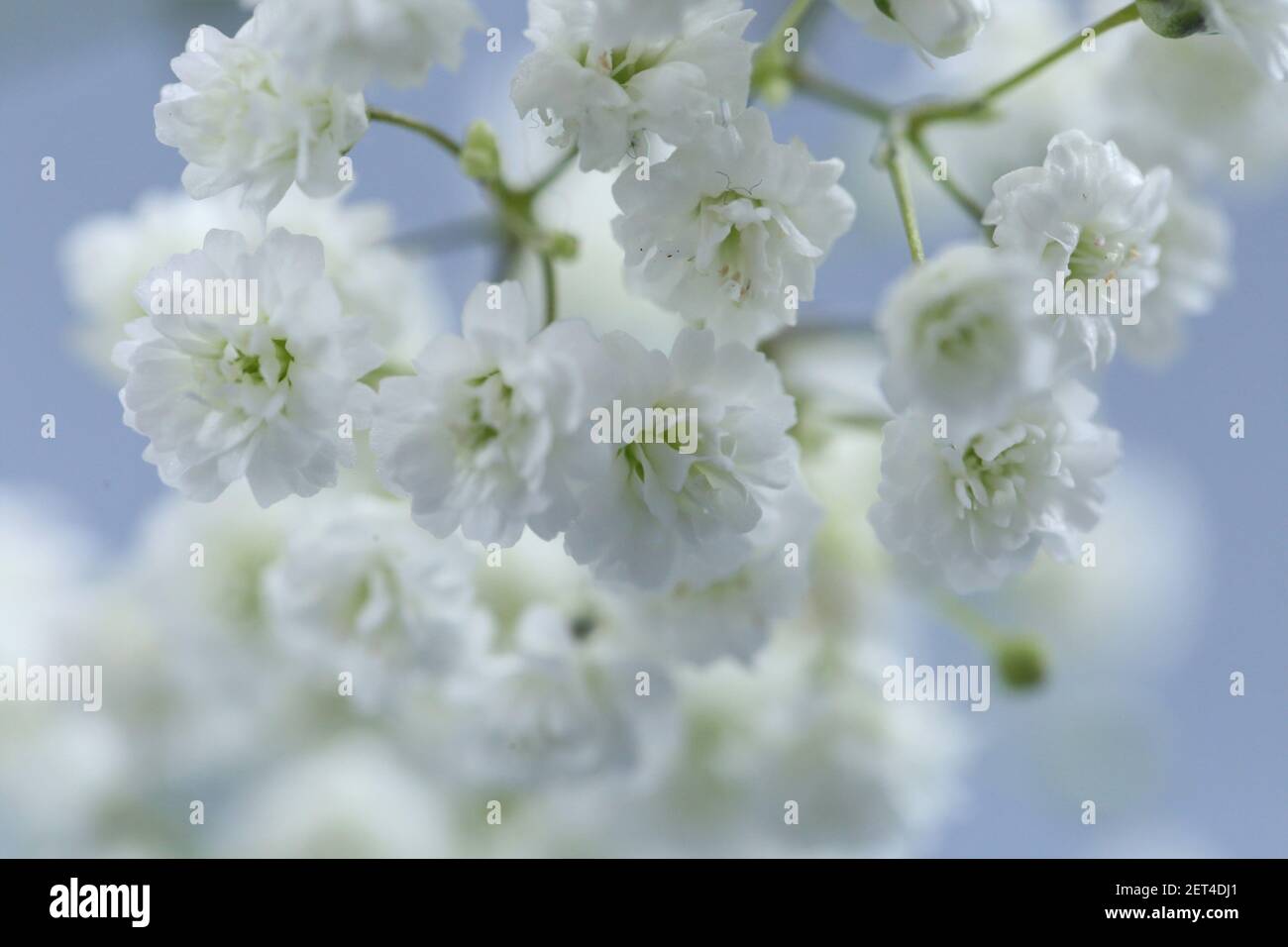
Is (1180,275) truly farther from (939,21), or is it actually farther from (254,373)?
(254,373)

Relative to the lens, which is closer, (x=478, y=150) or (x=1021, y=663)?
(x=478, y=150)

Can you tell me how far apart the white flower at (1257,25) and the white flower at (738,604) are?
0.91 ft

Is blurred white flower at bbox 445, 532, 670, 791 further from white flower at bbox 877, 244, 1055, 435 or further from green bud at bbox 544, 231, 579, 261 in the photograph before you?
white flower at bbox 877, 244, 1055, 435

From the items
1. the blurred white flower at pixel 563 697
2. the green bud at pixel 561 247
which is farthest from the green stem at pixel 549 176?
the blurred white flower at pixel 563 697

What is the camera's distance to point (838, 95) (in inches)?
26.2

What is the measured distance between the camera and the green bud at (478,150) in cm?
57

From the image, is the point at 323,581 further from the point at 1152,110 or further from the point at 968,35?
the point at 1152,110

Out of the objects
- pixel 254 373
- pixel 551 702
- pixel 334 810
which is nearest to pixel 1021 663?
pixel 551 702

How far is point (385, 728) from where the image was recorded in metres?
1.07

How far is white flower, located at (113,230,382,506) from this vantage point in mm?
507

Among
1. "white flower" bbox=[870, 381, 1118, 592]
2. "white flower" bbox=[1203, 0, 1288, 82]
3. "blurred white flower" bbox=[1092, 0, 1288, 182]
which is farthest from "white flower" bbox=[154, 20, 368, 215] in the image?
"blurred white flower" bbox=[1092, 0, 1288, 182]

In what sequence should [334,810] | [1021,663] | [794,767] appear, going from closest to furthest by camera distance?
[1021,663] → [794,767] → [334,810]

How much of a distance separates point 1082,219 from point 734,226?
0.15m

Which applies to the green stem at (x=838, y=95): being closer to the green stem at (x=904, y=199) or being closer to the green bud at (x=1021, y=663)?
the green stem at (x=904, y=199)
